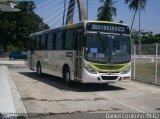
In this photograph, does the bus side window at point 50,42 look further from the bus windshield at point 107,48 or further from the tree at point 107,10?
the tree at point 107,10

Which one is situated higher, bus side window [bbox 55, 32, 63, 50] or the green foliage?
the green foliage

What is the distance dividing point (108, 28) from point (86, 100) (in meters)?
4.40

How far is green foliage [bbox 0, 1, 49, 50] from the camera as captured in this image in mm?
84688

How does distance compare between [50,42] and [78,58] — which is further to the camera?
[50,42]

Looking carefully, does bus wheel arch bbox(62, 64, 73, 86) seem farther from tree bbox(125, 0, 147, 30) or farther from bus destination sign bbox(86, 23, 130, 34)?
tree bbox(125, 0, 147, 30)

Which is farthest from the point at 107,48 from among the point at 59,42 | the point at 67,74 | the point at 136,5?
the point at 136,5

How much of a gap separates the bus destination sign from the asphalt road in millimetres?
2576

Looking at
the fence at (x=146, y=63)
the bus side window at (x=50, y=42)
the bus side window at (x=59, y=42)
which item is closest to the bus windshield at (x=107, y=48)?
the bus side window at (x=59, y=42)

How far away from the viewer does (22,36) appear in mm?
86562

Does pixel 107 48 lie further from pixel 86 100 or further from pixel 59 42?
pixel 59 42

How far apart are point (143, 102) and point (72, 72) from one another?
511cm

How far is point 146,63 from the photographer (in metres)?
24.7

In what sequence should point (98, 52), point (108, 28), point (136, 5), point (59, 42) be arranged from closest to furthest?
point (98, 52)
point (108, 28)
point (59, 42)
point (136, 5)

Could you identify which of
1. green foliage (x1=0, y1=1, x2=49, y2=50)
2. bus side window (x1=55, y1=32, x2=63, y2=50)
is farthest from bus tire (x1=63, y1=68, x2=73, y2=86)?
green foliage (x1=0, y1=1, x2=49, y2=50)
